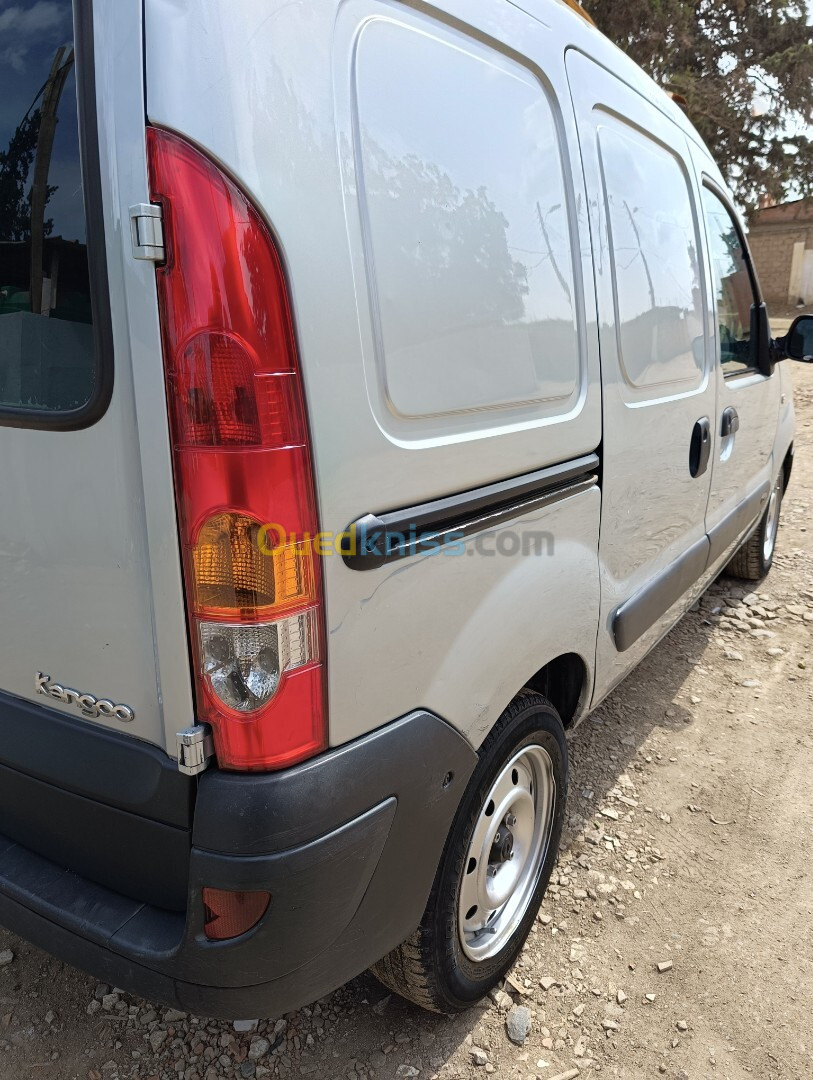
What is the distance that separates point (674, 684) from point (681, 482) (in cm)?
130

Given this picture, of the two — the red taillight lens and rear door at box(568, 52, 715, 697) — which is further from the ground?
rear door at box(568, 52, 715, 697)

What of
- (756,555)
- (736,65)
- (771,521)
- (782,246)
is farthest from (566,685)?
(782,246)

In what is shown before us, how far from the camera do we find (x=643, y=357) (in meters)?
2.09

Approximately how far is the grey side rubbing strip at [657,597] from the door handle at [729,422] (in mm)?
395

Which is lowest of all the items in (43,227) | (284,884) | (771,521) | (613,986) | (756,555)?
(613,986)

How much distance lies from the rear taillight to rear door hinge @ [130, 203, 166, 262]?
0.01m

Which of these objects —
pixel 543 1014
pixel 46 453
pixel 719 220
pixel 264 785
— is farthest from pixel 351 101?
pixel 719 220

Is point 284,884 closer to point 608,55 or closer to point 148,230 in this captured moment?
point 148,230

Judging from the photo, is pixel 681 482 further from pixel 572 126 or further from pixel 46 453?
pixel 46 453

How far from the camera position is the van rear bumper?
1.18 metres

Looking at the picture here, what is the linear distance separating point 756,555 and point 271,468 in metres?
3.90

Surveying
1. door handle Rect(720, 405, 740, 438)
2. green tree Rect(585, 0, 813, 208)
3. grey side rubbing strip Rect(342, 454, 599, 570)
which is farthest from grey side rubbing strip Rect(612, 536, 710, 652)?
green tree Rect(585, 0, 813, 208)

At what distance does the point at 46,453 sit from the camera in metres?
1.24
